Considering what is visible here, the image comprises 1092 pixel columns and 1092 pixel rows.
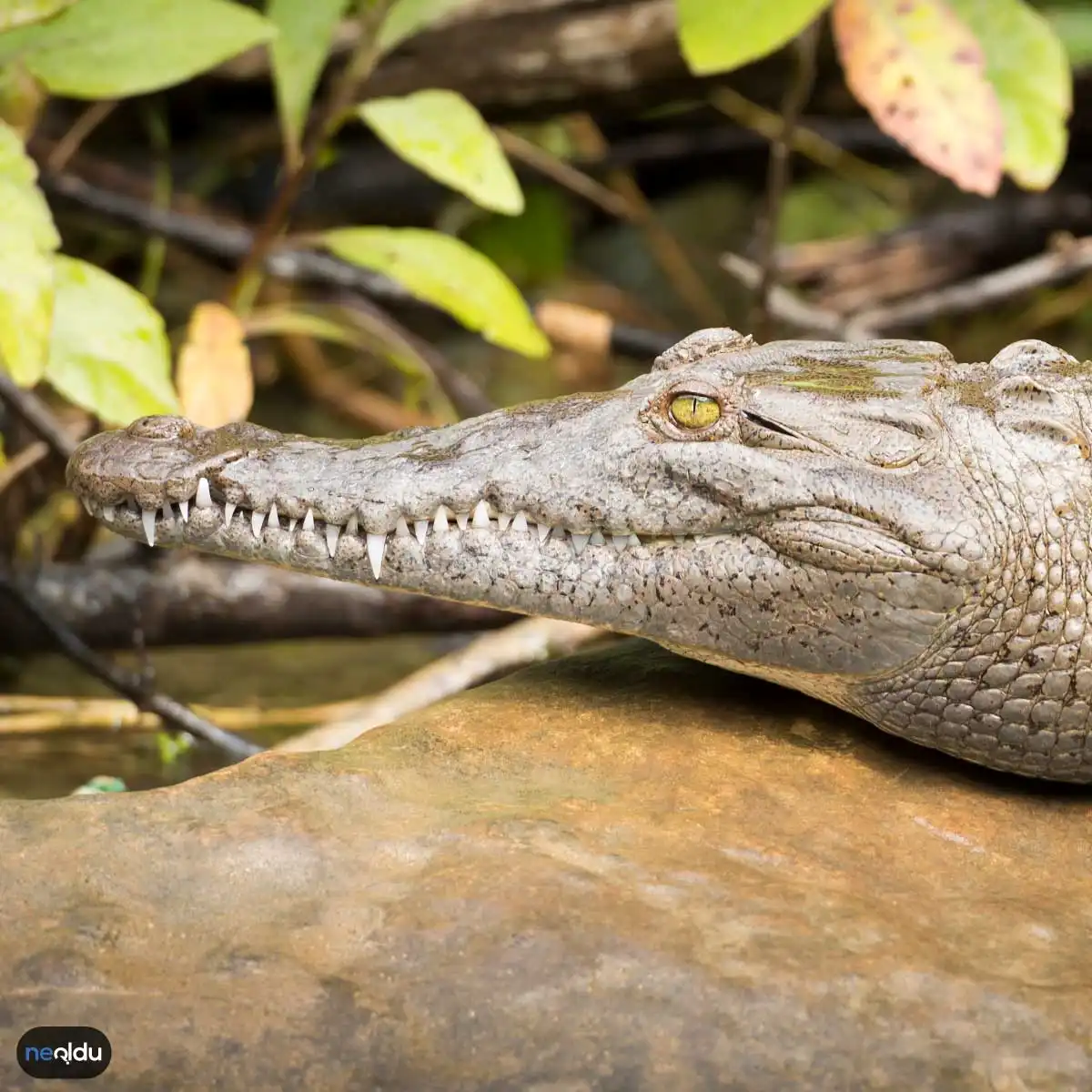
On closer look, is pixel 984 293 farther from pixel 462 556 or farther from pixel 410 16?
pixel 462 556

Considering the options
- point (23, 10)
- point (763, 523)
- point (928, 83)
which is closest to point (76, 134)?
point (23, 10)

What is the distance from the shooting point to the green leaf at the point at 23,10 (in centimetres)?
283

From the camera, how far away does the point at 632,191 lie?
639 cm

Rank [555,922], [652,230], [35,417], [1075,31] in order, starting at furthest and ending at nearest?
[652,230], [1075,31], [35,417], [555,922]

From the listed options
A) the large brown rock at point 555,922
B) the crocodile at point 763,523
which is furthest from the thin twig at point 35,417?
the large brown rock at point 555,922

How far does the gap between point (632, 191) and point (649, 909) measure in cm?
512

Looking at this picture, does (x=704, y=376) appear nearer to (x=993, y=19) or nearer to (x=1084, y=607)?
(x=1084, y=607)

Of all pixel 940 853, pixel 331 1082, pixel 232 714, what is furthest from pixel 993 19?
pixel 331 1082

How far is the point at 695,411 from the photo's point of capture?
2.36m

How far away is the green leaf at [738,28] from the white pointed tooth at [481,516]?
1.53 m

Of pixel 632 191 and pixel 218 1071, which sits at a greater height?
pixel 632 191

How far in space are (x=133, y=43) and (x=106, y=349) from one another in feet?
2.62

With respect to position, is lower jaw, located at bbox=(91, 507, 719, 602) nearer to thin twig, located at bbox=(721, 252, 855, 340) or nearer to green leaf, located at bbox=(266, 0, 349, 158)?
green leaf, located at bbox=(266, 0, 349, 158)

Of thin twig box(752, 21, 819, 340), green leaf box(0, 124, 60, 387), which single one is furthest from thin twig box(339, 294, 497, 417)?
green leaf box(0, 124, 60, 387)
